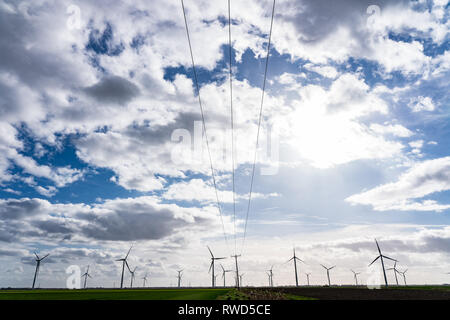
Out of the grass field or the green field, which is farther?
the green field

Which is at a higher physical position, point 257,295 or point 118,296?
point 118,296

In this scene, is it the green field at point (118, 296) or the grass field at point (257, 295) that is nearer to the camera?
the grass field at point (257, 295)

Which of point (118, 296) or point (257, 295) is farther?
point (118, 296)
